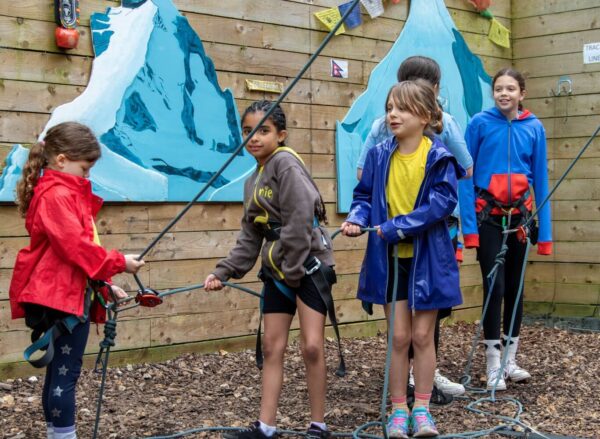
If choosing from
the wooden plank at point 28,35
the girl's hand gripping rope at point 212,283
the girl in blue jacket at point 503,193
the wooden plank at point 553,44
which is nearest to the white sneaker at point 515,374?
the girl in blue jacket at point 503,193

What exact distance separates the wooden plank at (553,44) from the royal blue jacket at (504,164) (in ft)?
7.53

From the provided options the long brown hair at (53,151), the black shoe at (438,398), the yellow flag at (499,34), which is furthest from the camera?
the yellow flag at (499,34)

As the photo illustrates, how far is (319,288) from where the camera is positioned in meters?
3.57

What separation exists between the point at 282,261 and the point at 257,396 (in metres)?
1.34

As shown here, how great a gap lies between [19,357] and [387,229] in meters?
2.18

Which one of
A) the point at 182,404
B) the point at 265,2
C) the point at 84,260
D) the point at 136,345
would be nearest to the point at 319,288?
the point at 84,260

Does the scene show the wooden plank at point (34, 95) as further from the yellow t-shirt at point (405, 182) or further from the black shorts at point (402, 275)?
the black shorts at point (402, 275)

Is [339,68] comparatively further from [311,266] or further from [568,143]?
[311,266]

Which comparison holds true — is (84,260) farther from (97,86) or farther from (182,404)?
(97,86)

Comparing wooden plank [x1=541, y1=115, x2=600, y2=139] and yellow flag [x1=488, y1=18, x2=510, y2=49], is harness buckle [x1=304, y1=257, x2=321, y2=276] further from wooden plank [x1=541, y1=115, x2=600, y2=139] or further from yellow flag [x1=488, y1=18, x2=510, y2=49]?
yellow flag [x1=488, y1=18, x2=510, y2=49]

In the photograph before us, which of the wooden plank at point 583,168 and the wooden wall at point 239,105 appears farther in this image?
the wooden plank at point 583,168

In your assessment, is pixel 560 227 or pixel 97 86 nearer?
pixel 97 86

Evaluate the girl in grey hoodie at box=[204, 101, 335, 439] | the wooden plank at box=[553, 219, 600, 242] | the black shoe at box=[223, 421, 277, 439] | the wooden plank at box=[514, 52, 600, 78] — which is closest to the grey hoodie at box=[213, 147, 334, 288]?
the girl in grey hoodie at box=[204, 101, 335, 439]

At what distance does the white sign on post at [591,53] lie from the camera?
271 inches
